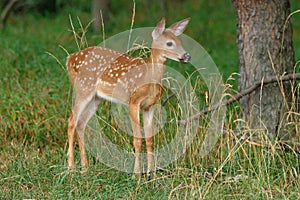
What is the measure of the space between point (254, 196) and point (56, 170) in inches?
66.1

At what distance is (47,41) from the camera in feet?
35.1

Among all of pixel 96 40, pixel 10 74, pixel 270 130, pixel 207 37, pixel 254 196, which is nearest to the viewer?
pixel 254 196

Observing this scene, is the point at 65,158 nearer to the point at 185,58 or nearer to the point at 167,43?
the point at 167,43

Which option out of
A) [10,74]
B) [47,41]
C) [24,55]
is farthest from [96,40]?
[10,74]

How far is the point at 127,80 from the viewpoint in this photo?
6.22 m

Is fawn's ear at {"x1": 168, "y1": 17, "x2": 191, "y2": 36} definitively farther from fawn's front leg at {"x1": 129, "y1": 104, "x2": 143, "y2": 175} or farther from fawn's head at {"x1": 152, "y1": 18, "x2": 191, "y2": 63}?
fawn's front leg at {"x1": 129, "y1": 104, "x2": 143, "y2": 175}

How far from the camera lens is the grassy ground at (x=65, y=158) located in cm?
570

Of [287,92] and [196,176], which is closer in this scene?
[196,176]

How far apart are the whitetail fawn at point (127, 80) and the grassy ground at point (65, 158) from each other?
0.29 m

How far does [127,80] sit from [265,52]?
154cm

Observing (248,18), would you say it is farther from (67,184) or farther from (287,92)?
(67,184)

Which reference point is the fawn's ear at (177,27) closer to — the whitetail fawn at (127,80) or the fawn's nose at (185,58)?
the whitetail fawn at (127,80)

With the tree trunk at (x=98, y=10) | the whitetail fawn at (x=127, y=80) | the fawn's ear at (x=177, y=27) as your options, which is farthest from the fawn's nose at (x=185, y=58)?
the tree trunk at (x=98, y=10)

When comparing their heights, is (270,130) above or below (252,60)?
below
